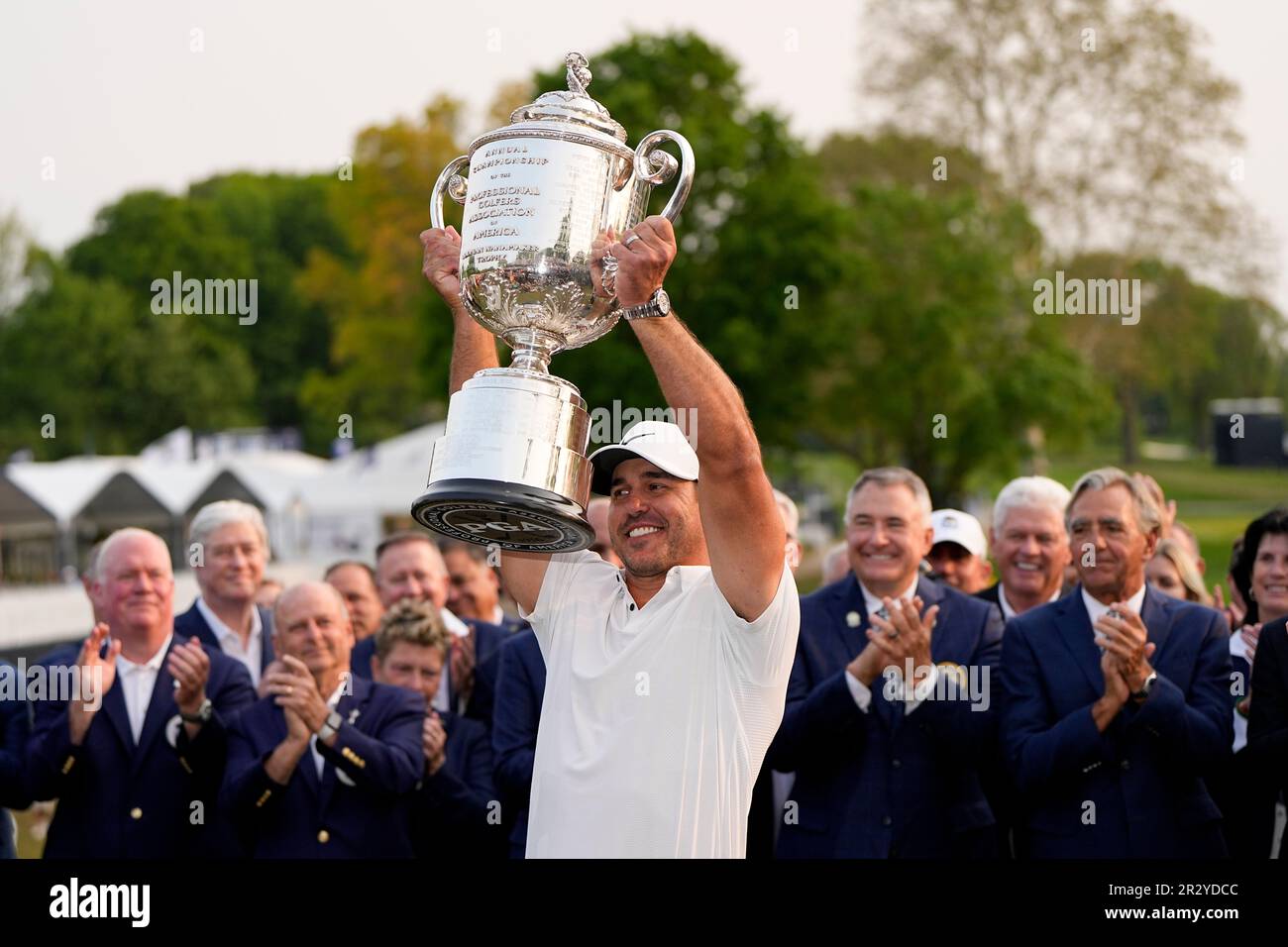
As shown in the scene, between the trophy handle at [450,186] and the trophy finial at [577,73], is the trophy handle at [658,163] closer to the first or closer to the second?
the trophy finial at [577,73]

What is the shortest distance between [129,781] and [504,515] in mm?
2778

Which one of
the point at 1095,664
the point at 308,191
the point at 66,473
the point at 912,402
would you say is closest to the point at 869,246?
the point at 912,402

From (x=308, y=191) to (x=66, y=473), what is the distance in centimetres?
5157

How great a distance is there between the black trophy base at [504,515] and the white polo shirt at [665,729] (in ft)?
1.03

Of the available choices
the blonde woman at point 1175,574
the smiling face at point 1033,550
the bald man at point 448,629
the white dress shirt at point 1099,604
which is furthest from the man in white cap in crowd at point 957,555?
the bald man at point 448,629

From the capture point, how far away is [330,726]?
5.48 metres

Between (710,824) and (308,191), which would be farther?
(308,191)

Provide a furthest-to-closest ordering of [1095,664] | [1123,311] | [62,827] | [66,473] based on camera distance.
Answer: [1123,311], [66,473], [62,827], [1095,664]

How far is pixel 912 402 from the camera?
32594 mm

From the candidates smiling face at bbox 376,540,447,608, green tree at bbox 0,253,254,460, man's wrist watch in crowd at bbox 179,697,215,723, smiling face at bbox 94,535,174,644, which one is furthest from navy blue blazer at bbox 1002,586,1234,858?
green tree at bbox 0,253,254,460

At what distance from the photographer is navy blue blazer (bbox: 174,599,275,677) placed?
679 centimetres

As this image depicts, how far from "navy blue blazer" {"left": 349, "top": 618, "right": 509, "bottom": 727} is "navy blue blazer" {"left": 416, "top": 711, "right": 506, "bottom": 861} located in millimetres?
275
